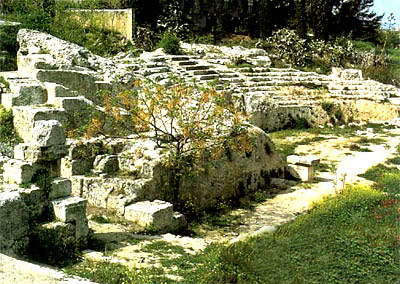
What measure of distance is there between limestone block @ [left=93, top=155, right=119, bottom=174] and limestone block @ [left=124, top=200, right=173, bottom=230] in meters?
1.63

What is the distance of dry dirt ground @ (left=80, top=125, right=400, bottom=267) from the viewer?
1066cm

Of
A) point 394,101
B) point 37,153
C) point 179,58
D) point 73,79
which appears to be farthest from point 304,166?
point 394,101

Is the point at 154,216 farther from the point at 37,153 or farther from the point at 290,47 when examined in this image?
the point at 290,47

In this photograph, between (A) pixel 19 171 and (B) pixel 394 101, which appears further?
(B) pixel 394 101

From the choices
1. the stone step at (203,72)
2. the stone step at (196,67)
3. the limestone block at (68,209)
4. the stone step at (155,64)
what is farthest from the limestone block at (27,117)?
the stone step at (196,67)

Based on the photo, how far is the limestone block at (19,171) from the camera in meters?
10.6

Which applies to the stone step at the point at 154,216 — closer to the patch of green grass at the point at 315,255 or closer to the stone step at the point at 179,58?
the patch of green grass at the point at 315,255

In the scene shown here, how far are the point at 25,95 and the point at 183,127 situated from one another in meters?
3.91

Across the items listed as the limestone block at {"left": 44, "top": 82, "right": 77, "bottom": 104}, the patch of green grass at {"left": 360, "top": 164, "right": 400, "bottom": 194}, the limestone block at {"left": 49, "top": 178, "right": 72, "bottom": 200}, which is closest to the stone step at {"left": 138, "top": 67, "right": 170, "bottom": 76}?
the limestone block at {"left": 44, "top": 82, "right": 77, "bottom": 104}

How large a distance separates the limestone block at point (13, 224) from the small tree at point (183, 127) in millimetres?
4059

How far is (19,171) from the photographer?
1058 cm

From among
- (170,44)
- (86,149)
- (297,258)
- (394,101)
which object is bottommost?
(297,258)

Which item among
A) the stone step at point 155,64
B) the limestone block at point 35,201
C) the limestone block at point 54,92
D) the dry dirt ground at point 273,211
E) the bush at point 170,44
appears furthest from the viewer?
the bush at point 170,44

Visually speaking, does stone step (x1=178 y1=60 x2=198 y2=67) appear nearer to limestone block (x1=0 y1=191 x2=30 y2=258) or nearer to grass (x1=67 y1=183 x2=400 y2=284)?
grass (x1=67 y1=183 x2=400 y2=284)
